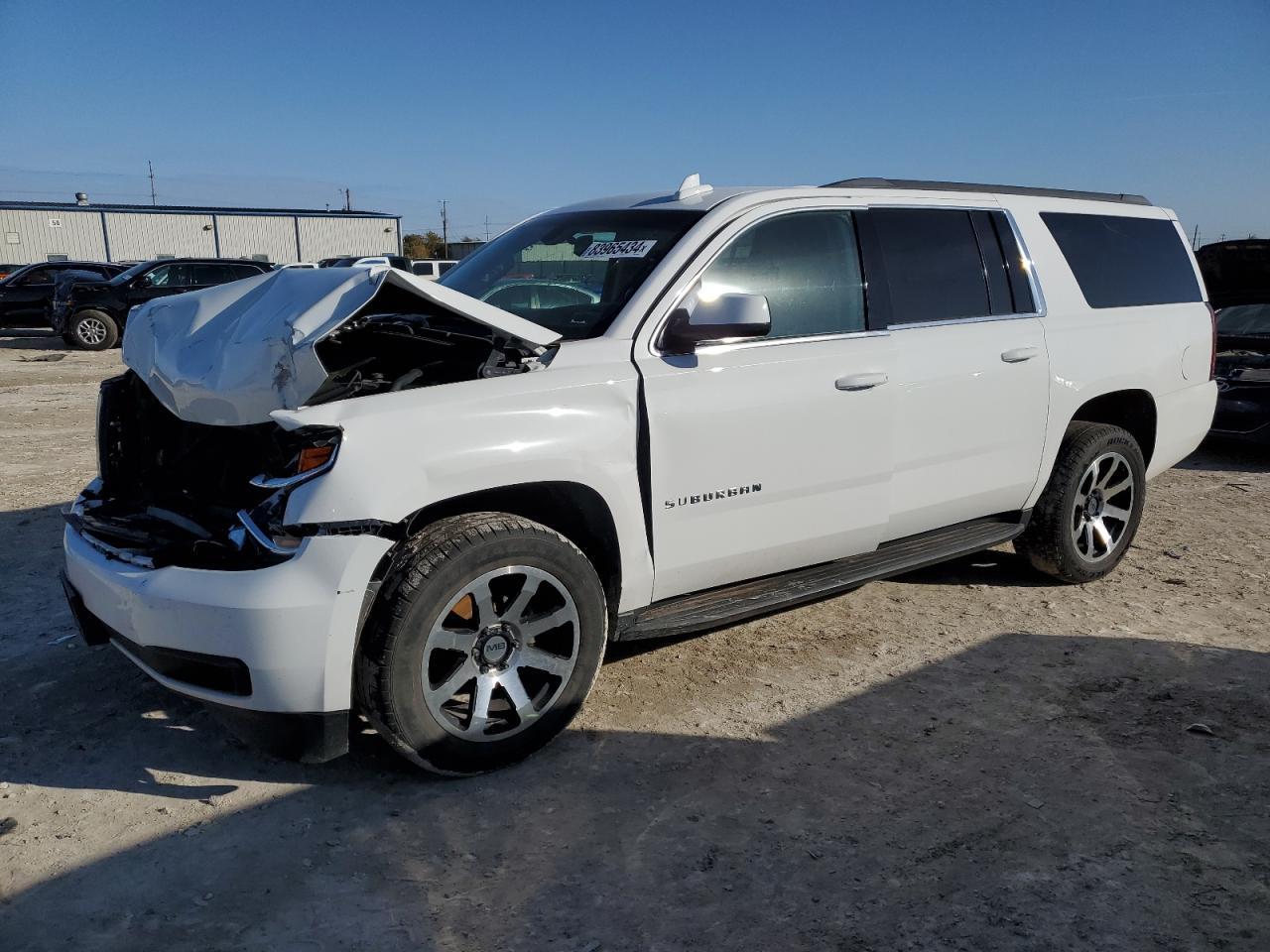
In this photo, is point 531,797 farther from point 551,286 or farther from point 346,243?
point 346,243

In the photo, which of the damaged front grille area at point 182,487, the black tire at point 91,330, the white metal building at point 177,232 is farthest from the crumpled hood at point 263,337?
the white metal building at point 177,232

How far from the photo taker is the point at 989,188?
16.5ft

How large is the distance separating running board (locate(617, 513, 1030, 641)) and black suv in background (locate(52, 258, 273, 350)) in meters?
15.7

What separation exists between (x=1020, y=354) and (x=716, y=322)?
1.86 metres

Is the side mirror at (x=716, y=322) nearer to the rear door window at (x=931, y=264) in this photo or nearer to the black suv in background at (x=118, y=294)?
the rear door window at (x=931, y=264)

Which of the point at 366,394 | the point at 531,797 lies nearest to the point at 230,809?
the point at 531,797

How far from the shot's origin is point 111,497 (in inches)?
156

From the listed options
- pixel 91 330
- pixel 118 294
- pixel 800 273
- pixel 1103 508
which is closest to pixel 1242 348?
pixel 1103 508

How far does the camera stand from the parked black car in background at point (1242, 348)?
8.25 m

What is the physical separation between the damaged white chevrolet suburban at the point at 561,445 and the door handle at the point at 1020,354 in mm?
23

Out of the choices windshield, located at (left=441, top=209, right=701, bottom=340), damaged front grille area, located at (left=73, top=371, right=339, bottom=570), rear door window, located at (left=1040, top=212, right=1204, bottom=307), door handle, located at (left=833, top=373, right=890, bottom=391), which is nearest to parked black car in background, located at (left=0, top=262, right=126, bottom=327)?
damaged front grille area, located at (left=73, top=371, right=339, bottom=570)

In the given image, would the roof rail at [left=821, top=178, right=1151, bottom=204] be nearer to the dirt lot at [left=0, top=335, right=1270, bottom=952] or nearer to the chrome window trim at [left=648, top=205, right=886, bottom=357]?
the chrome window trim at [left=648, top=205, right=886, bottom=357]

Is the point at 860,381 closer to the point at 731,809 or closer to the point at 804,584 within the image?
the point at 804,584

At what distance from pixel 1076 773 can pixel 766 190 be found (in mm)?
2488
